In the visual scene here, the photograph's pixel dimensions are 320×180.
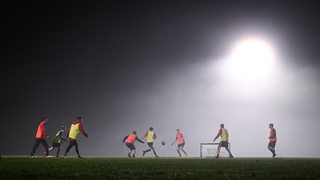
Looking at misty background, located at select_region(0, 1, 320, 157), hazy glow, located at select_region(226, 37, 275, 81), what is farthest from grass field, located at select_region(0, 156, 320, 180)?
misty background, located at select_region(0, 1, 320, 157)

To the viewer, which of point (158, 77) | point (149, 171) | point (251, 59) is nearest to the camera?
point (149, 171)

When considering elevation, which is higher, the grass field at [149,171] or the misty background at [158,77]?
the misty background at [158,77]

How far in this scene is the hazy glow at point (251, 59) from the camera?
4175cm

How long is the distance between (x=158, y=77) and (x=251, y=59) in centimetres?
1018

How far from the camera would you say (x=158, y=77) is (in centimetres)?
4591

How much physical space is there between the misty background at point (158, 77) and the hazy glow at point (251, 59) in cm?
68

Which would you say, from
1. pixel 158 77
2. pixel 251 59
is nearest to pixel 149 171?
pixel 251 59

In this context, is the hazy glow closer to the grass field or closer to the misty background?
the misty background

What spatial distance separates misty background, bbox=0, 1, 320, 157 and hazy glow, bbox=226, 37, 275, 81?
2.25ft

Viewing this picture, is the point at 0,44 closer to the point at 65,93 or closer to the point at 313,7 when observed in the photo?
the point at 65,93

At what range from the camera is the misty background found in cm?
4203

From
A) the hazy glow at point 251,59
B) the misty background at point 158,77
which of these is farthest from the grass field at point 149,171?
the misty background at point 158,77

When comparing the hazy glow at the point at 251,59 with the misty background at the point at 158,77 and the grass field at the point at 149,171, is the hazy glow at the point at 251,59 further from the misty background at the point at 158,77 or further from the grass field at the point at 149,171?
the grass field at the point at 149,171

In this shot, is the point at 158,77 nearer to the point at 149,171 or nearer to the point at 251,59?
the point at 251,59
